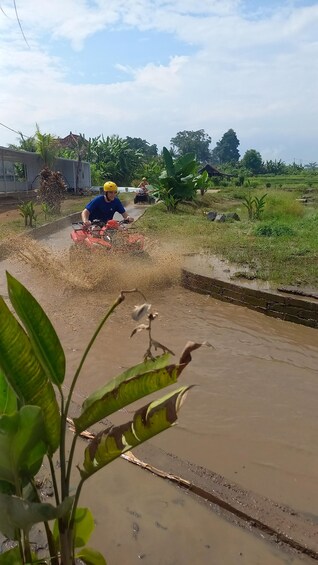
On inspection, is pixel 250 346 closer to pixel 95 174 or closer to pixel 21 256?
pixel 21 256

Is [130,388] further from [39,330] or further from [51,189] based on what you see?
[51,189]

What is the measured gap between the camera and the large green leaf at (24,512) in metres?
1.31

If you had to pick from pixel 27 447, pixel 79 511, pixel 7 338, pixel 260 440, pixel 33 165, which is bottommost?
pixel 260 440

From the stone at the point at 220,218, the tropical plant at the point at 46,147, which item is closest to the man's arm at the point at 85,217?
the stone at the point at 220,218

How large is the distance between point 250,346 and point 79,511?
4126 millimetres

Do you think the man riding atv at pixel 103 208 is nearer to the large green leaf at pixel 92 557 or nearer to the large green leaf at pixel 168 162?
the large green leaf at pixel 92 557

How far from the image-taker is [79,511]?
175cm

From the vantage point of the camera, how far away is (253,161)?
7306cm

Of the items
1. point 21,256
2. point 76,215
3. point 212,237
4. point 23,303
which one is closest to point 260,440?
point 23,303

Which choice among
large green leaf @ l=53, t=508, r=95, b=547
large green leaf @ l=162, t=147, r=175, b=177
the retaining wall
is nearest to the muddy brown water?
the retaining wall

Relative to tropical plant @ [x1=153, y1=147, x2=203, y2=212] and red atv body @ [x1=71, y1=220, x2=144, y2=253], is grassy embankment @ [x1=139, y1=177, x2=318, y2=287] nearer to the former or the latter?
tropical plant @ [x1=153, y1=147, x2=203, y2=212]

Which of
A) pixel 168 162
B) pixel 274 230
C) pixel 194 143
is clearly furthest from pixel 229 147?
pixel 274 230

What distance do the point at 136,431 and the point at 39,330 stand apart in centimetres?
45

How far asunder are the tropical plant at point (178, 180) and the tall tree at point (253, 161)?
2187 inches
